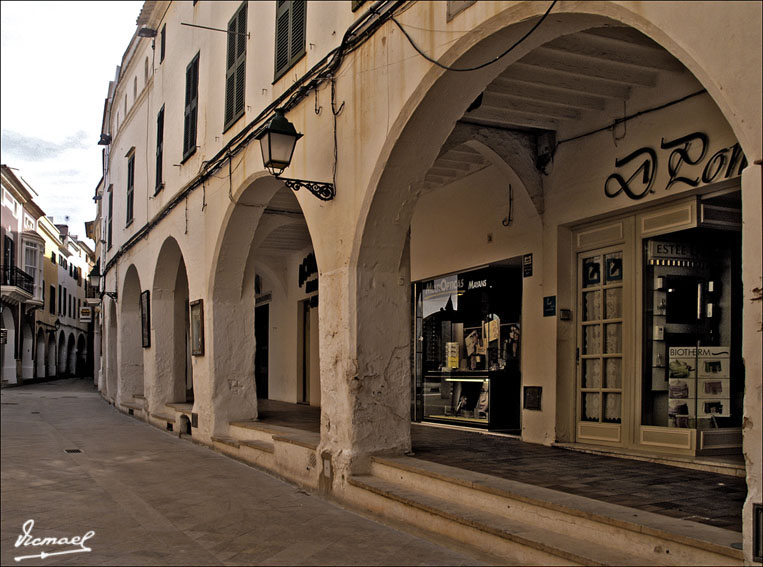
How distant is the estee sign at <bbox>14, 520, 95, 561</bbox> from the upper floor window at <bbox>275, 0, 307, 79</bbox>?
217 inches

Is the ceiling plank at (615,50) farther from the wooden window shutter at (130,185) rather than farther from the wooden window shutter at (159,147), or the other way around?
the wooden window shutter at (130,185)

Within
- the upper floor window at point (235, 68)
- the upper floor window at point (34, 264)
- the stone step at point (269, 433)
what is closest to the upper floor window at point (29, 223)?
the upper floor window at point (34, 264)

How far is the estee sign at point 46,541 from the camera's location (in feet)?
15.0

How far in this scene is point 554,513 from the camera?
185 inches

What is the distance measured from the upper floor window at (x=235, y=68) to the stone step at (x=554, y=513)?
609 centimetres

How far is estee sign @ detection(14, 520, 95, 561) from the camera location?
4.56 metres

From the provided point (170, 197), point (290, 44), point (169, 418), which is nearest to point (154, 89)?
point (170, 197)

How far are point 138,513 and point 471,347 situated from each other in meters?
5.27

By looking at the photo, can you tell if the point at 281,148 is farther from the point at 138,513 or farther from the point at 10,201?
the point at 10,201

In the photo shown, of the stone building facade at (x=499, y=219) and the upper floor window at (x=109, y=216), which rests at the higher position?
the upper floor window at (x=109, y=216)

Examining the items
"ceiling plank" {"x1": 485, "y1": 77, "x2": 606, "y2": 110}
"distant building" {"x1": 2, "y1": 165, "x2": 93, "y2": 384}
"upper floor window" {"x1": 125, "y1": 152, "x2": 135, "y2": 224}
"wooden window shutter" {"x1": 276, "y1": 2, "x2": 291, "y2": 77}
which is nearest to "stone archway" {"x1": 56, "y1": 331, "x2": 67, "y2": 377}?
"distant building" {"x1": 2, "y1": 165, "x2": 93, "y2": 384}

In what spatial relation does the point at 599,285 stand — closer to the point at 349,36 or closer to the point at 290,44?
the point at 349,36

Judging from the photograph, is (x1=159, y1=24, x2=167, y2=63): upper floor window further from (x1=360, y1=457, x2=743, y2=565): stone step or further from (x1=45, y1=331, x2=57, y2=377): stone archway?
(x1=360, y1=457, x2=743, y2=565): stone step

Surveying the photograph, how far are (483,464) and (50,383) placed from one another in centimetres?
372
